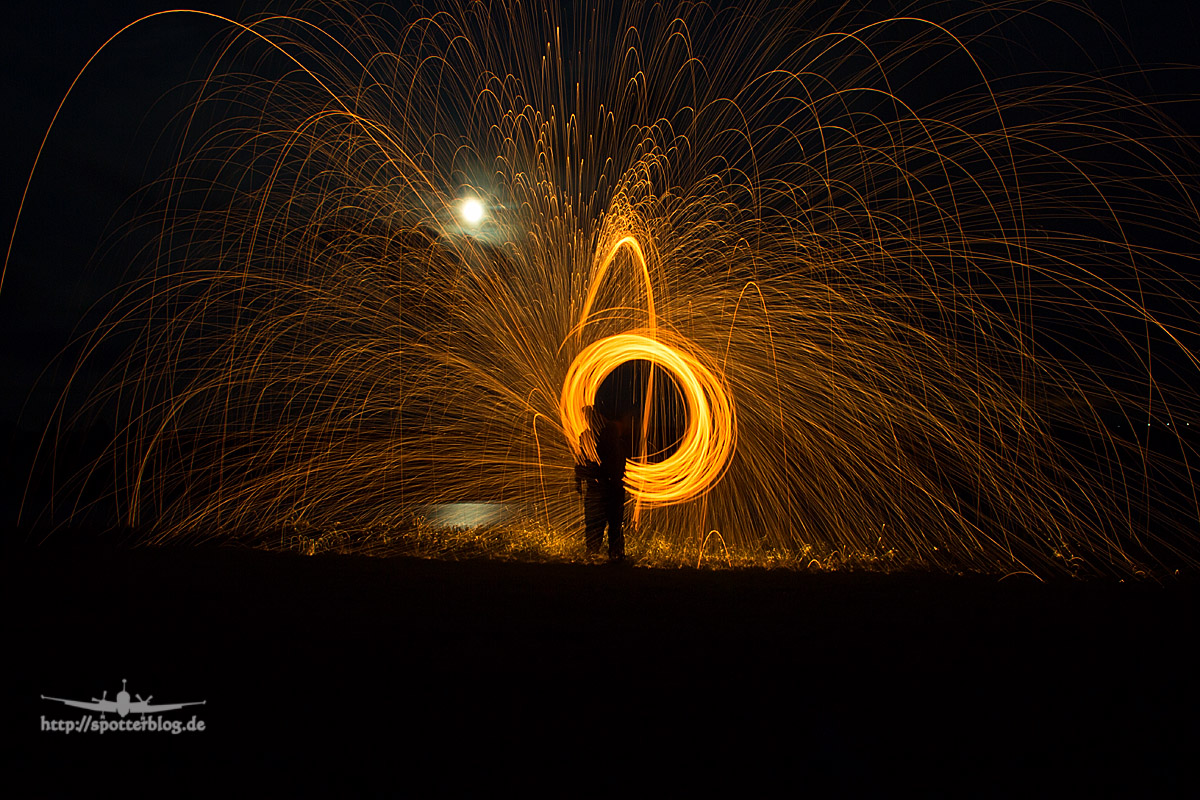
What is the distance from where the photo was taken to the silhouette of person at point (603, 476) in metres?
8.93

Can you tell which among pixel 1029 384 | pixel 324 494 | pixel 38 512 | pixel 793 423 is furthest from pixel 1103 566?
pixel 38 512

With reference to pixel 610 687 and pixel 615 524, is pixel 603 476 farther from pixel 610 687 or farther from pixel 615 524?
pixel 610 687

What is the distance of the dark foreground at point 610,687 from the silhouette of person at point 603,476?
8.14 feet

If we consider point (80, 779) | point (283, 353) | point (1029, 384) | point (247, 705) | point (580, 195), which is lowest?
point (80, 779)

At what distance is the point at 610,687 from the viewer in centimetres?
371

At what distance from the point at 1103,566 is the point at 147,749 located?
341 inches

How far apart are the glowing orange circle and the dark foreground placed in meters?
2.31

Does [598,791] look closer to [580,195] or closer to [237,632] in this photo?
[237,632]

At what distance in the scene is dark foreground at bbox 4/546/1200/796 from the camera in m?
2.81

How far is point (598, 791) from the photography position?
8.67 feet

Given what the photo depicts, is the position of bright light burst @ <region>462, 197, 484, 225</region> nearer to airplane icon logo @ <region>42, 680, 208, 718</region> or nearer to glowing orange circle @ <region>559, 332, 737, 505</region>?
glowing orange circle @ <region>559, 332, 737, 505</region>

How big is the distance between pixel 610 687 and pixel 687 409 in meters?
5.64

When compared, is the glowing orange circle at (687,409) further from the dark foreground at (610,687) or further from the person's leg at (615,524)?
the dark foreground at (610,687)

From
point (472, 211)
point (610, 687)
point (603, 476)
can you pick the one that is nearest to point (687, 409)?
point (603, 476)
